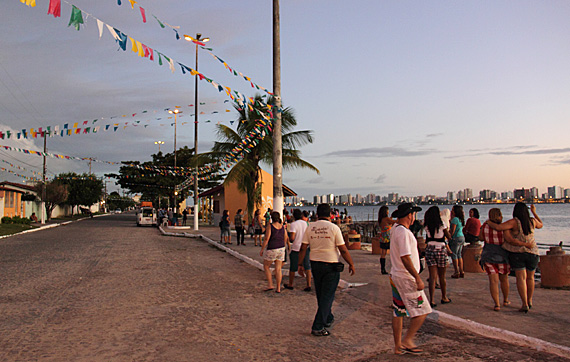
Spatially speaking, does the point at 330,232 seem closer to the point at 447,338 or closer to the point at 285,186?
the point at 447,338

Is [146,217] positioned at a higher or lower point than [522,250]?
lower

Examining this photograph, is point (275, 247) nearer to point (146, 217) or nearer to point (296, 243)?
point (296, 243)

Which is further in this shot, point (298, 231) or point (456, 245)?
point (456, 245)

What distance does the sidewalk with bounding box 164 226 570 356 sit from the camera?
5727mm

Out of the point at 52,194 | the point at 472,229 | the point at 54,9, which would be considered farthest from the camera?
the point at 52,194

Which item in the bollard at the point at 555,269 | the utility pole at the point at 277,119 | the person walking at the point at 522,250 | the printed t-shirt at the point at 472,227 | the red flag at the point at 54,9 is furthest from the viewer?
the utility pole at the point at 277,119

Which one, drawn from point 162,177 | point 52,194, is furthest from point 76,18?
point 52,194

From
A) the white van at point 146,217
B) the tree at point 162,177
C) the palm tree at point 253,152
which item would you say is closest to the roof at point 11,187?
the tree at point 162,177

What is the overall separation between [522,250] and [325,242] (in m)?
3.14

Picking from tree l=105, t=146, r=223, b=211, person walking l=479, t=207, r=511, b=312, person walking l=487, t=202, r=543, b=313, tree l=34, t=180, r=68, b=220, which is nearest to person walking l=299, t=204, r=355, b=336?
person walking l=479, t=207, r=511, b=312

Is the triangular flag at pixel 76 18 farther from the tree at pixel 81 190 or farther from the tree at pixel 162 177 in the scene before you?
the tree at pixel 81 190

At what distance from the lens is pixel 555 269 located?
29.5 feet

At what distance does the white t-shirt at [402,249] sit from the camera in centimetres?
510

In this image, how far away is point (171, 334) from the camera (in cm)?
605
